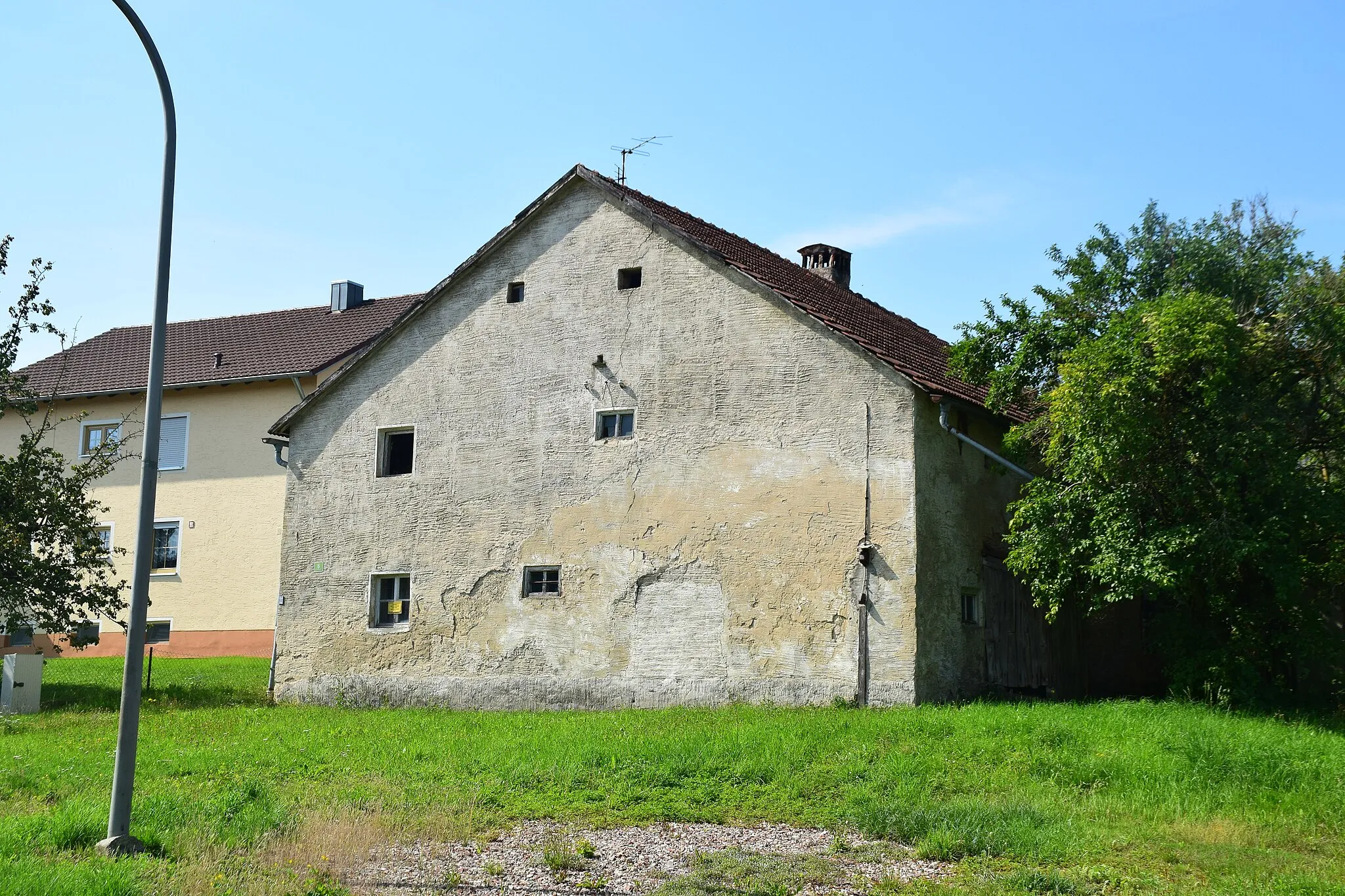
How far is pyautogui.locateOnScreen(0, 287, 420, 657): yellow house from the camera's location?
92.5ft

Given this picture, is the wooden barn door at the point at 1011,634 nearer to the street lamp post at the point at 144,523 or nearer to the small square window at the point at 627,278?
the small square window at the point at 627,278

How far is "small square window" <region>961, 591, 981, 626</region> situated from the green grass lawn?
6.25ft

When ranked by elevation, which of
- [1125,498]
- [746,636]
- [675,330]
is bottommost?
[746,636]

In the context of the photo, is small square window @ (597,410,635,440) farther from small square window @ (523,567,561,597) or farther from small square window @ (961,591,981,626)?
small square window @ (961,591,981,626)

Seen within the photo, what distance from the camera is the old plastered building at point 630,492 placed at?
16.3 meters

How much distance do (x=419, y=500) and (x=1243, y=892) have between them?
13.9m

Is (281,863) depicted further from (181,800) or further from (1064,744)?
(1064,744)

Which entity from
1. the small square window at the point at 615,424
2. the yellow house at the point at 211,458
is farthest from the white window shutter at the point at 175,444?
the small square window at the point at 615,424

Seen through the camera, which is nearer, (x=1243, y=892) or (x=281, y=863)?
(x=1243, y=892)

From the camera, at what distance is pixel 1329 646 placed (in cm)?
1538

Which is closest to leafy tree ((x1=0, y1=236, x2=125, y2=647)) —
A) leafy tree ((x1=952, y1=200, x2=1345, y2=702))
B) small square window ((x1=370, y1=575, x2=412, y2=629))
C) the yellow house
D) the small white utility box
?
the small white utility box

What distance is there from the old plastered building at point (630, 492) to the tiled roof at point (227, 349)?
965 cm

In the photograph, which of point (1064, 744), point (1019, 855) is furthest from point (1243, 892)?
point (1064, 744)

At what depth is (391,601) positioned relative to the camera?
1950 centimetres
